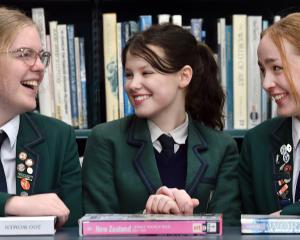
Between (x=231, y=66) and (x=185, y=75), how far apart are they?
40cm

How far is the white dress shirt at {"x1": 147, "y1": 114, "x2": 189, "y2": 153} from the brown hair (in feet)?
0.36

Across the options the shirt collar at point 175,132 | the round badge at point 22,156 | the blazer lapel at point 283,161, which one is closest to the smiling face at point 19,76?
the round badge at point 22,156

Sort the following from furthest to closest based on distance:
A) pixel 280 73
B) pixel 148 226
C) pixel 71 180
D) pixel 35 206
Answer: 1. pixel 71 180
2. pixel 280 73
3. pixel 35 206
4. pixel 148 226

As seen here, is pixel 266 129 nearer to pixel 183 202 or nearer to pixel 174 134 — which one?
pixel 174 134

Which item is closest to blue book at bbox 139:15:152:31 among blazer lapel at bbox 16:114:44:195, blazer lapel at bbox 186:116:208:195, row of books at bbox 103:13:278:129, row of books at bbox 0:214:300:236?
row of books at bbox 103:13:278:129

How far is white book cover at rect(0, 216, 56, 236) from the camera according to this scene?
1169 millimetres

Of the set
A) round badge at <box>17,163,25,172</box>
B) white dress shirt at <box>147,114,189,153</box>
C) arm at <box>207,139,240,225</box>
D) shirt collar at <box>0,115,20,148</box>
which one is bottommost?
arm at <box>207,139,240,225</box>

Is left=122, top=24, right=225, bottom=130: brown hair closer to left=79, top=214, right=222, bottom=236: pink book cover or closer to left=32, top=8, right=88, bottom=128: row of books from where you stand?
left=32, top=8, right=88, bottom=128: row of books

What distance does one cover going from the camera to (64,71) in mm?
2322

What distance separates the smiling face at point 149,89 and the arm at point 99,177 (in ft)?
0.44

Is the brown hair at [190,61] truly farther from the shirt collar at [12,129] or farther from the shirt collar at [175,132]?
the shirt collar at [12,129]

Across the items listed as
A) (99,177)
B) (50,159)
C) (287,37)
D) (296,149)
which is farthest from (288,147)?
(50,159)

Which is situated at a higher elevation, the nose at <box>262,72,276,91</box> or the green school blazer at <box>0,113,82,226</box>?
the nose at <box>262,72,276,91</box>

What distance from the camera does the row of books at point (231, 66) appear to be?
2.32 m
